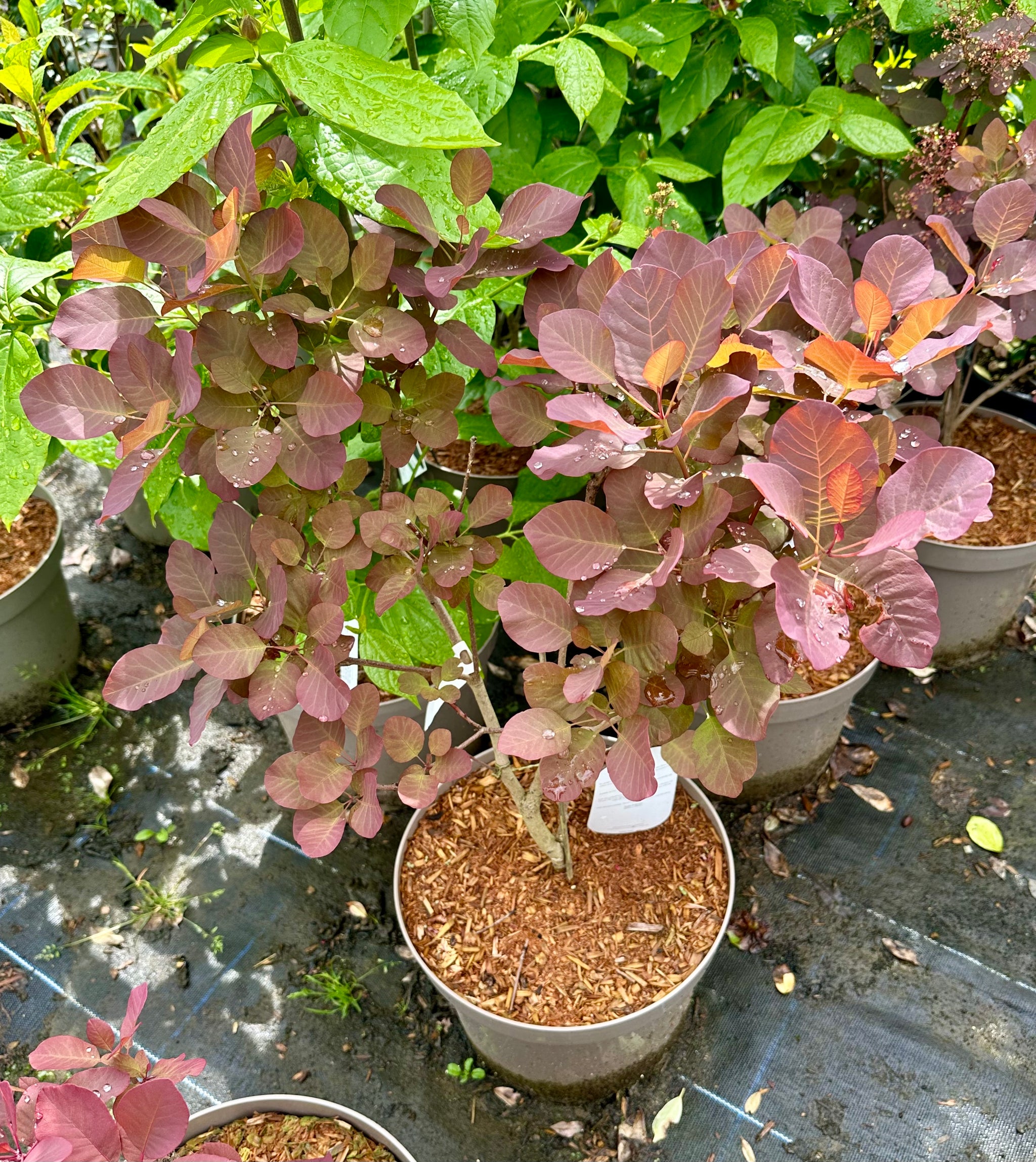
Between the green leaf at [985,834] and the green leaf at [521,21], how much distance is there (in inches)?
66.2

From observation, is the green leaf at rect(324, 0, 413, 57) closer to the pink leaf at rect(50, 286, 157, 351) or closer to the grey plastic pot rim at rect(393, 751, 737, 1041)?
the pink leaf at rect(50, 286, 157, 351)

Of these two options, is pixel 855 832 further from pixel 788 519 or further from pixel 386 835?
pixel 788 519

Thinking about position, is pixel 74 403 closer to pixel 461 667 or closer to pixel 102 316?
pixel 102 316

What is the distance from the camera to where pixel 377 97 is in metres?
0.73

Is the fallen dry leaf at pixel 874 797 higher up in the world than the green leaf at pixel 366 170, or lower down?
lower down

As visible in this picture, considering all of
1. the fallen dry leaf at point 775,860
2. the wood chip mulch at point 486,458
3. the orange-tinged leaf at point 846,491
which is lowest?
the fallen dry leaf at point 775,860

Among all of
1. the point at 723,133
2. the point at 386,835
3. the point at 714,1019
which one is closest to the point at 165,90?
the point at 723,133

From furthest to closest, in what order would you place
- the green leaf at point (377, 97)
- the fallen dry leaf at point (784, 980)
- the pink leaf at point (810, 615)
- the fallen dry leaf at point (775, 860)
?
the fallen dry leaf at point (775, 860) → the fallen dry leaf at point (784, 980) → the green leaf at point (377, 97) → the pink leaf at point (810, 615)

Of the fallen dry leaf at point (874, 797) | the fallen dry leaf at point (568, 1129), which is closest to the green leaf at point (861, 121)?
the fallen dry leaf at point (874, 797)

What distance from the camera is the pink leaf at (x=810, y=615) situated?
1.96 ft

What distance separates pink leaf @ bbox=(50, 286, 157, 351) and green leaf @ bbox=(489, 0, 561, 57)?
2.44ft

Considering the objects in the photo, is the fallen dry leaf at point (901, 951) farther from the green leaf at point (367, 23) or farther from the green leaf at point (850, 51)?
the green leaf at point (367, 23)

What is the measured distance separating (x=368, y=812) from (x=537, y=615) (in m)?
0.28

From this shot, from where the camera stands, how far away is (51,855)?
6.28ft
